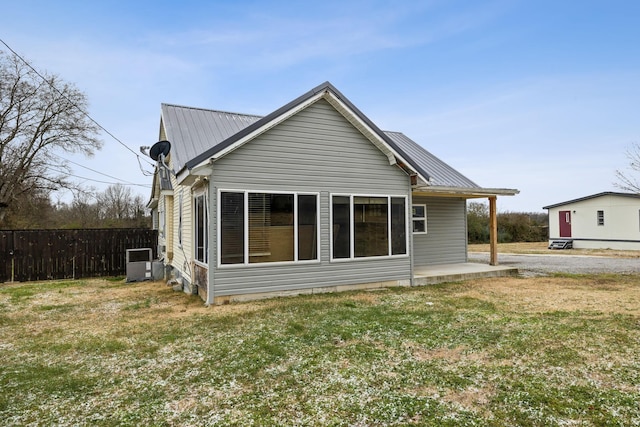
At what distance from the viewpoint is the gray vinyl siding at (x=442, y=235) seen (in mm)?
11992

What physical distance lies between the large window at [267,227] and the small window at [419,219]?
5.09 meters

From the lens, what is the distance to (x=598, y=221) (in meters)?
23.6

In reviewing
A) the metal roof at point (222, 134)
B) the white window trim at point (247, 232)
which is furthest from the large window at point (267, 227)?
the metal roof at point (222, 134)

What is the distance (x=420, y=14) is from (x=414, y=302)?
9864 millimetres

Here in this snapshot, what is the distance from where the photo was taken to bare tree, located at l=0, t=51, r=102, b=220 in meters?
18.1

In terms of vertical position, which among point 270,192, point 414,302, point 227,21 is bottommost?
point 414,302

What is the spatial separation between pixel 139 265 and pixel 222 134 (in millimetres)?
5137

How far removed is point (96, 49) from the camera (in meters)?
11.7

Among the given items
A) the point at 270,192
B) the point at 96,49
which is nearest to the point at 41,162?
the point at 96,49

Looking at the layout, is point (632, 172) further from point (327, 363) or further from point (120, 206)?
point (120, 206)

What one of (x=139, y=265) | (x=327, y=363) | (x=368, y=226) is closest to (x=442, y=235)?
(x=368, y=226)

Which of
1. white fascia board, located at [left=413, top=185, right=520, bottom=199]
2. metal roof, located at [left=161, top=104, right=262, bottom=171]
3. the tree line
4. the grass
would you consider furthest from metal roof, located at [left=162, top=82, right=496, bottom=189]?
the tree line

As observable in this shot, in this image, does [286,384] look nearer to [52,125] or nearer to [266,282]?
[266,282]

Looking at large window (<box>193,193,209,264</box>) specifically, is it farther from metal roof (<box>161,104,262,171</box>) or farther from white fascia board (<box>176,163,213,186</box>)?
metal roof (<box>161,104,262,171</box>)
